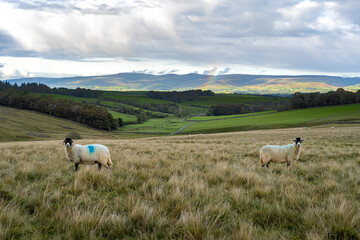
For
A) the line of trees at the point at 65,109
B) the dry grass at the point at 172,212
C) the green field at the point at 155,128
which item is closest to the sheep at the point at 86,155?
the dry grass at the point at 172,212

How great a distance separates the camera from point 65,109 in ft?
413

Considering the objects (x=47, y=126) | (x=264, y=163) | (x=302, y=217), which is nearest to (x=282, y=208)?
(x=302, y=217)

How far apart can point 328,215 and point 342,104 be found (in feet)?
449

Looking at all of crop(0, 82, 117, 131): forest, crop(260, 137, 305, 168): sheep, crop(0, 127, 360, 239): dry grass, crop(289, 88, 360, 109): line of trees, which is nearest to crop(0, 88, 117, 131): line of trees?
crop(0, 82, 117, 131): forest

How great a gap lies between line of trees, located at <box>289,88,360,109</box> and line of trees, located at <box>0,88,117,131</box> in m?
102

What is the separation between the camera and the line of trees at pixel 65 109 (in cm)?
11569

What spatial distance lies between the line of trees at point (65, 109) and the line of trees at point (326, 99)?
101576 millimetres

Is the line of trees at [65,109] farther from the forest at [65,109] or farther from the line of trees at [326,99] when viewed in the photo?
the line of trees at [326,99]

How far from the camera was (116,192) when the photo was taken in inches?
203

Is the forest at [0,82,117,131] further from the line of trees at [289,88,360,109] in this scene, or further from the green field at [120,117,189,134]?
the line of trees at [289,88,360,109]

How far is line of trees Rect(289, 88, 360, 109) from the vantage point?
11338 cm

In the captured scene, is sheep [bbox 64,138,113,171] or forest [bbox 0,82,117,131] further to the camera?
forest [bbox 0,82,117,131]

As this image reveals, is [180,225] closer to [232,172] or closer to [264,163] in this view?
[232,172]

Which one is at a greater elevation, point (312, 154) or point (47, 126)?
point (312, 154)
